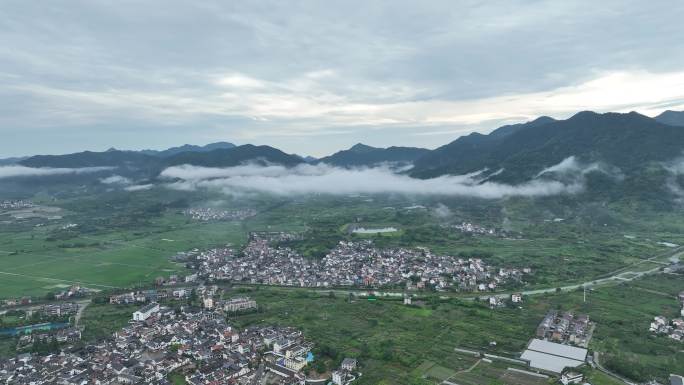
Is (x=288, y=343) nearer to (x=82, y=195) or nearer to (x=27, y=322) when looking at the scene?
(x=27, y=322)

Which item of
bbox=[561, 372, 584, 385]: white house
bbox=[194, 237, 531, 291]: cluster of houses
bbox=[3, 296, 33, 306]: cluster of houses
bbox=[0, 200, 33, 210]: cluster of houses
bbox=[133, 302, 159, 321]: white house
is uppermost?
bbox=[0, 200, 33, 210]: cluster of houses

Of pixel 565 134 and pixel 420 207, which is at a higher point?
pixel 565 134

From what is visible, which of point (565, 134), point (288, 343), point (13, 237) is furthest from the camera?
point (565, 134)

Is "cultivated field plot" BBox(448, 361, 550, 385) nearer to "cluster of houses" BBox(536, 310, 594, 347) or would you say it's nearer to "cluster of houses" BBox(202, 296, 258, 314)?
"cluster of houses" BBox(536, 310, 594, 347)

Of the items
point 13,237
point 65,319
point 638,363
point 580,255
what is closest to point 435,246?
point 580,255

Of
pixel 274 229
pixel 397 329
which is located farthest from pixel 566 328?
pixel 274 229

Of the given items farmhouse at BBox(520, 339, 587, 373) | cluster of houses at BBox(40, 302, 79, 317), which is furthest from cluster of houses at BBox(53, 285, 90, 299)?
farmhouse at BBox(520, 339, 587, 373)
